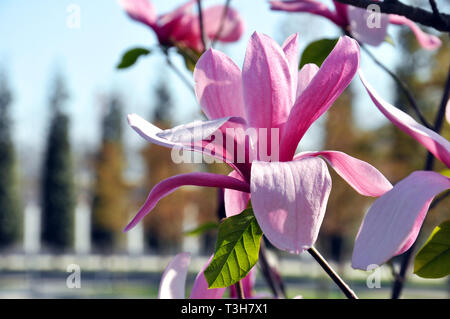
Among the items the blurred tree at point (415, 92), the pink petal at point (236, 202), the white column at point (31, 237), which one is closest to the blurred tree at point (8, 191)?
the white column at point (31, 237)

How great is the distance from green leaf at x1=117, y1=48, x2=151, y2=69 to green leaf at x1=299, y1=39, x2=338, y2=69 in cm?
53

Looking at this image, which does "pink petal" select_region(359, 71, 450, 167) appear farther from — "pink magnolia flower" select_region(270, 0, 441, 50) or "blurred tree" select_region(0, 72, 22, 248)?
"blurred tree" select_region(0, 72, 22, 248)

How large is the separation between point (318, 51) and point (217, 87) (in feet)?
1.67

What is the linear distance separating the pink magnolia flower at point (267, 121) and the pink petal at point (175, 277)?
23 centimetres

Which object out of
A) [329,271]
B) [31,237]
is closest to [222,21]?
[329,271]

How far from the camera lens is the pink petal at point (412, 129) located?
1.68 feet

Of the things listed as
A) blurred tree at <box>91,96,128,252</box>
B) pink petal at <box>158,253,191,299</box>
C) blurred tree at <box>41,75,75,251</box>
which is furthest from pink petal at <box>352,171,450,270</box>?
blurred tree at <box>41,75,75,251</box>

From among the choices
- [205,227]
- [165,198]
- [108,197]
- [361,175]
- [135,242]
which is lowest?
[135,242]

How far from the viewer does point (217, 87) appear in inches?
25.1

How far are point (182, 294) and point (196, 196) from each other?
18.1 metres

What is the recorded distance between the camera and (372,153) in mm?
17328

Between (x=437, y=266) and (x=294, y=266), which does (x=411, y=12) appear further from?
(x=294, y=266)

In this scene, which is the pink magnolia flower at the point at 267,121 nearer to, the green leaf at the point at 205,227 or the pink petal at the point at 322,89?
the pink petal at the point at 322,89

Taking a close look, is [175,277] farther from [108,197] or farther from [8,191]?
[8,191]
